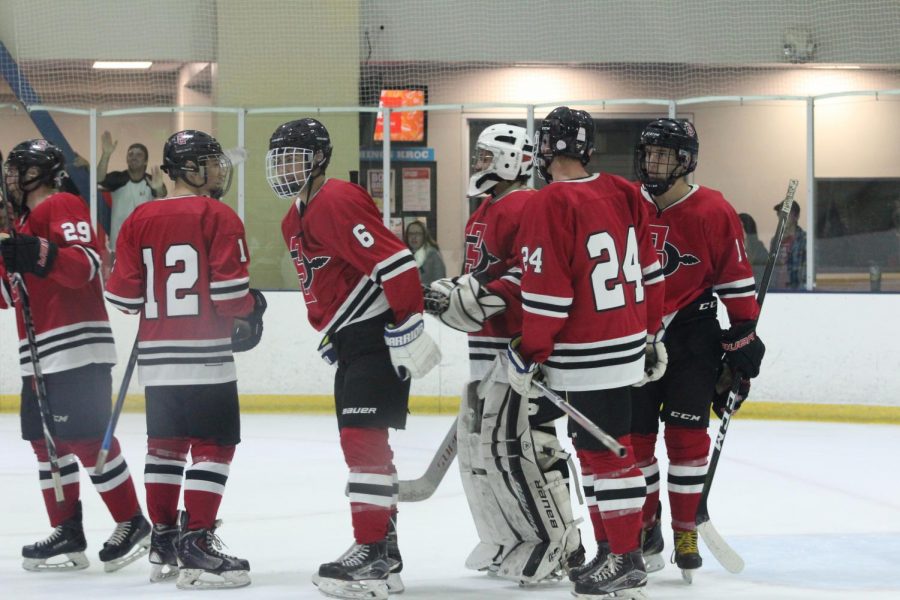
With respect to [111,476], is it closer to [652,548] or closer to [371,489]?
[371,489]

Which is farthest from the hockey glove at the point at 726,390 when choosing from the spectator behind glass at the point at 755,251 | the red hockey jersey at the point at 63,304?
the spectator behind glass at the point at 755,251

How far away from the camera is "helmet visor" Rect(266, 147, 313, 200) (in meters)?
3.41

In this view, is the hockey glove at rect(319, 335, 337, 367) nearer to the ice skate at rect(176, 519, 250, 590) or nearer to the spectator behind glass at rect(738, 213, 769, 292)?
the ice skate at rect(176, 519, 250, 590)

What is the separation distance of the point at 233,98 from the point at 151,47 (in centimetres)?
74

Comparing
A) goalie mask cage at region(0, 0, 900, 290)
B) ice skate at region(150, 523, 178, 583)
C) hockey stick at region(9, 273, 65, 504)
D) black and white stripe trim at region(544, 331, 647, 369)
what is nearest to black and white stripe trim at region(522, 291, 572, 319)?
black and white stripe trim at region(544, 331, 647, 369)

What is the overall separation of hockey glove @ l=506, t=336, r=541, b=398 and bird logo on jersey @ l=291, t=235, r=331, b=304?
1.84 feet

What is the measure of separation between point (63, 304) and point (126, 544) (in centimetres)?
69

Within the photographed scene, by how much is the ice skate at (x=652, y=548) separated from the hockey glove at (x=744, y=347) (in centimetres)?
50

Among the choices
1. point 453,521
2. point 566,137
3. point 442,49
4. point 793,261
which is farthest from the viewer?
point 442,49

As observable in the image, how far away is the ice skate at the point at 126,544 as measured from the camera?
367 cm

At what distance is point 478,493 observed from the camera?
141 inches

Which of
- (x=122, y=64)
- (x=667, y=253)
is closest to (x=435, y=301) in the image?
(x=667, y=253)

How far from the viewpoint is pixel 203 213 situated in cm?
350

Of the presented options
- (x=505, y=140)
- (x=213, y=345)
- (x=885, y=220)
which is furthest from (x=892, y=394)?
(x=213, y=345)
